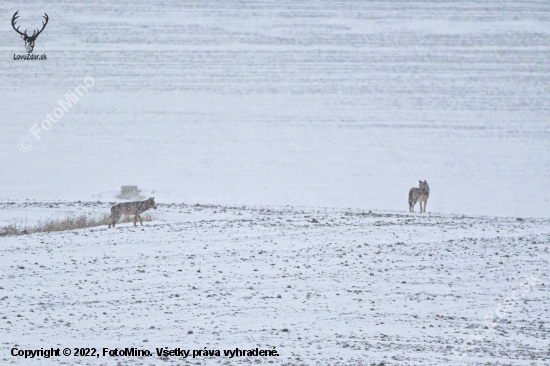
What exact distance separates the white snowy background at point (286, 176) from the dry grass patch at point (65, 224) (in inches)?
35.7

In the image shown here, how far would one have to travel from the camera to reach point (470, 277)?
9578mm

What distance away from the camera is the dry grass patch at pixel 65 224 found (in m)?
12.1

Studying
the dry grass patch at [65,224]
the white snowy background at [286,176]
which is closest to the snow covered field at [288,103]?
the white snowy background at [286,176]

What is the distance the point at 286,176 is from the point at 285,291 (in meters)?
16.8

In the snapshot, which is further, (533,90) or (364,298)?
(533,90)

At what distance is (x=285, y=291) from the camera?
8.73m

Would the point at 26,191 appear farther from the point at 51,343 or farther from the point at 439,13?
the point at 439,13

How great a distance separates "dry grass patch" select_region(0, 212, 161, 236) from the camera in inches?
478

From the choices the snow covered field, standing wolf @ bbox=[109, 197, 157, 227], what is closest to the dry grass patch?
standing wolf @ bbox=[109, 197, 157, 227]

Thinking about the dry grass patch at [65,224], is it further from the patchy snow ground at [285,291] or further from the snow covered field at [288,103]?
the snow covered field at [288,103]

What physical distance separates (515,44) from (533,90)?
7.01 m

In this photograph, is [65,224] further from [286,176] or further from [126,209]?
[286,176]

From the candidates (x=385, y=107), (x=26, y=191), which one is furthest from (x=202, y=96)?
(x=26, y=191)

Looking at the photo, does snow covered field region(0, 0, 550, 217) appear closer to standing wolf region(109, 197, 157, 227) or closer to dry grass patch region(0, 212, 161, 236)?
dry grass patch region(0, 212, 161, 236)
